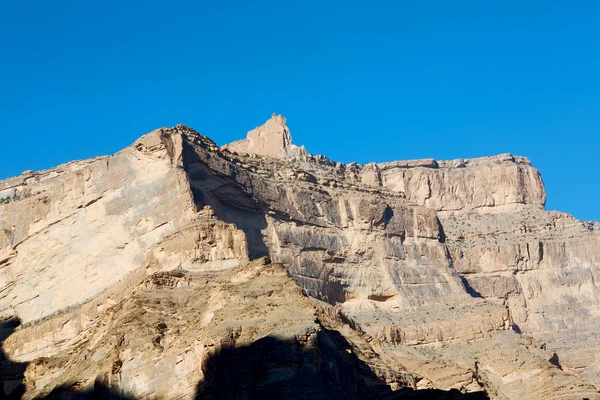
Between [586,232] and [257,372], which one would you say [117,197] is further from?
[586,232]

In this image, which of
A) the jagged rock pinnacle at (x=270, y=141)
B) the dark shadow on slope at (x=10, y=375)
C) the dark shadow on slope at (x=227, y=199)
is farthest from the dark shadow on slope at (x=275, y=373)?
the jagged rock pinnacle at (x=270, y=141)

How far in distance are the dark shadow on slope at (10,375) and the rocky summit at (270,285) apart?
0.45 feet

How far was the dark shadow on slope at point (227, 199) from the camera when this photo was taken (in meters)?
93.2

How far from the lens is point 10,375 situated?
79.2 meters

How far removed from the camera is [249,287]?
6744cm

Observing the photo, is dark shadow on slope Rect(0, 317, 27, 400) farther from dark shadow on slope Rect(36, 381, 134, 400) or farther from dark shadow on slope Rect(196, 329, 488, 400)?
dark shadow on slope Rect(196, 329, 488, 400)

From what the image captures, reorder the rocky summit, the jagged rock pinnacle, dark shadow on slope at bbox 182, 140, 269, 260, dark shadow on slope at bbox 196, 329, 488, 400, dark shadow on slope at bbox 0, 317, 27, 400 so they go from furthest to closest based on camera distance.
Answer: the jagged rock pinnacle → dark shadow on slope at bbox 182, 140, 269, 260 → dark shadow on slope at bbox 0, 317, 27, 400 → the rocky summit → dark shadow on slope at bbox 196, 329, 488, 400

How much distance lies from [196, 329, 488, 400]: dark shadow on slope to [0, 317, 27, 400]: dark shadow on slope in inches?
658

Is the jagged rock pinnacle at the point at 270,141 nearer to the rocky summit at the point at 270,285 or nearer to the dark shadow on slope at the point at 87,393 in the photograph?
the rocky summit at the point at 270,285

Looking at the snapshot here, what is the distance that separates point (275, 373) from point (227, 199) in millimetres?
39751

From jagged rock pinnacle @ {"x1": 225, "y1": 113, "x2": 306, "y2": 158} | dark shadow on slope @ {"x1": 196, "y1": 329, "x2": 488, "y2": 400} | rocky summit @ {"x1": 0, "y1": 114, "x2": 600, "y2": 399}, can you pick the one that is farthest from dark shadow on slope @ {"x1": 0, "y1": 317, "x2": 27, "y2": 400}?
jagged rock pinnacle @ {"x1": 225, "y1": 113, "x2": 306, "y2": 158}

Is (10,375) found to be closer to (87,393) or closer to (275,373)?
(87,393)

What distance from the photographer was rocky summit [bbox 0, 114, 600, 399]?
2467 inches

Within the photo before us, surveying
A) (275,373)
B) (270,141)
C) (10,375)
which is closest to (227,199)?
(10,375)
